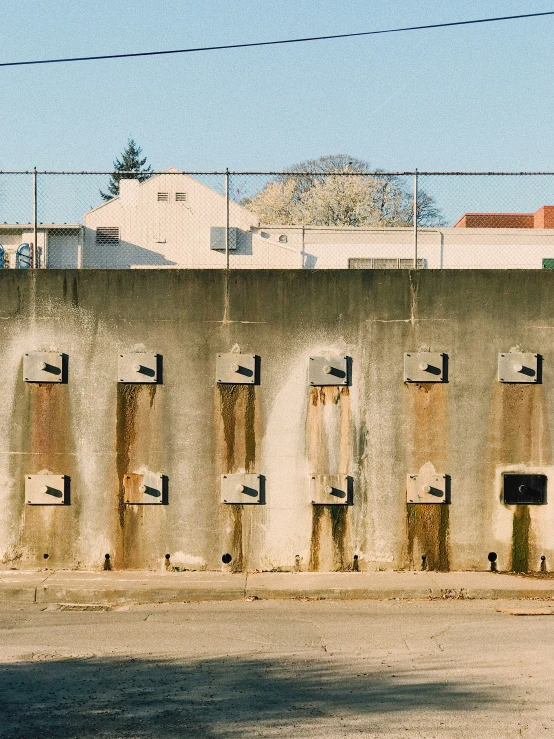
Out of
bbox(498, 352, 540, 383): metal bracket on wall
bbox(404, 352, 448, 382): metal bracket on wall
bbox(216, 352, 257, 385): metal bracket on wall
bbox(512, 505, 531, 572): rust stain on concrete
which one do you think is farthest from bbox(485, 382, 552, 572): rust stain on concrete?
bbox(216, 352, 257, 385): metal bracket on wall

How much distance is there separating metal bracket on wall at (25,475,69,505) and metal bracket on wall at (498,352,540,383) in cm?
537

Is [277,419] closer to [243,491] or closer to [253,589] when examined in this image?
[243,491]

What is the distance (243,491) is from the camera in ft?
34.6

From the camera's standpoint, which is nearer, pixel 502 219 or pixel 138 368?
pixel 138 368

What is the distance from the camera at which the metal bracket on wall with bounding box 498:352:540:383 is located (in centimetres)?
1059

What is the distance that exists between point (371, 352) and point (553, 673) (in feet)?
15.2

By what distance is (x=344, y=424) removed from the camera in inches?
420

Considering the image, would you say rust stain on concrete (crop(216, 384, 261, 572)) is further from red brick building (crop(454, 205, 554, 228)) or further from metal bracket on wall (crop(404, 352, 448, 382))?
red brick building (crop(454, 205, 554, 228))

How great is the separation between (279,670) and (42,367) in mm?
5125

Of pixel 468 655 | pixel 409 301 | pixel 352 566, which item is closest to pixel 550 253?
pixel 409 301

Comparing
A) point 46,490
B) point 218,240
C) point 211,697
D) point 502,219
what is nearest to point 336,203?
point 502,219

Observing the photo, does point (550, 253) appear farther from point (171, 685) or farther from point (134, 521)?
point (171, 685)

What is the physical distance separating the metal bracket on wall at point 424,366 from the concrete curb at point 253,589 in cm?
233

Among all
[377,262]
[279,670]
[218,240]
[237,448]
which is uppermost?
[377,262]
